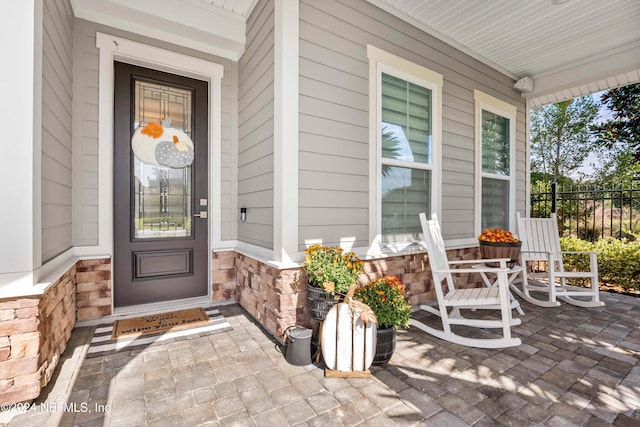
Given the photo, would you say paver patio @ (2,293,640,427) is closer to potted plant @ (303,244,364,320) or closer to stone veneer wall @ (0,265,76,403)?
stone veneer wall @ (0,265,76,403)

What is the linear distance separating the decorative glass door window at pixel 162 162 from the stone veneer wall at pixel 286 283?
2.34 feet

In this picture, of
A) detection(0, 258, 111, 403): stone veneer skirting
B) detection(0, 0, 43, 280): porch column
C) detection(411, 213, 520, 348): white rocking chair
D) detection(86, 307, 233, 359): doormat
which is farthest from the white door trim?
detection(411, 213, 520, 348): white rocking chair

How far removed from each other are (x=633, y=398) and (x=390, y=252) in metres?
1.94

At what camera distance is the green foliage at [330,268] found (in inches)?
89.8

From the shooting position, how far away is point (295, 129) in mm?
2531

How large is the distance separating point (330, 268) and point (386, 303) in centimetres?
50

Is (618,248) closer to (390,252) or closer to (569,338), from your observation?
(569,338)

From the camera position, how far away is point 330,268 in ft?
7.50

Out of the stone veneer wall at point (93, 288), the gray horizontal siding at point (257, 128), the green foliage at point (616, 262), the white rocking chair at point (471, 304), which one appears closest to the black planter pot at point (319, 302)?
the gray horizontal siding at point (257, 128)

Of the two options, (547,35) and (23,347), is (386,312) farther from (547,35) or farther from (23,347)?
(547,35)

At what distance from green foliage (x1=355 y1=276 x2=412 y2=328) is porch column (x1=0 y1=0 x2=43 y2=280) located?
7.16ft

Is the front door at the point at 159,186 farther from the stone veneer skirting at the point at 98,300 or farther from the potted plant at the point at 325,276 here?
the potted plant at the point at 325,276

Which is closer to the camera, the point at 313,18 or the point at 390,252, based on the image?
the point at 313,18

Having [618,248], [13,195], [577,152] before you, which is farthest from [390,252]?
[577,152]
